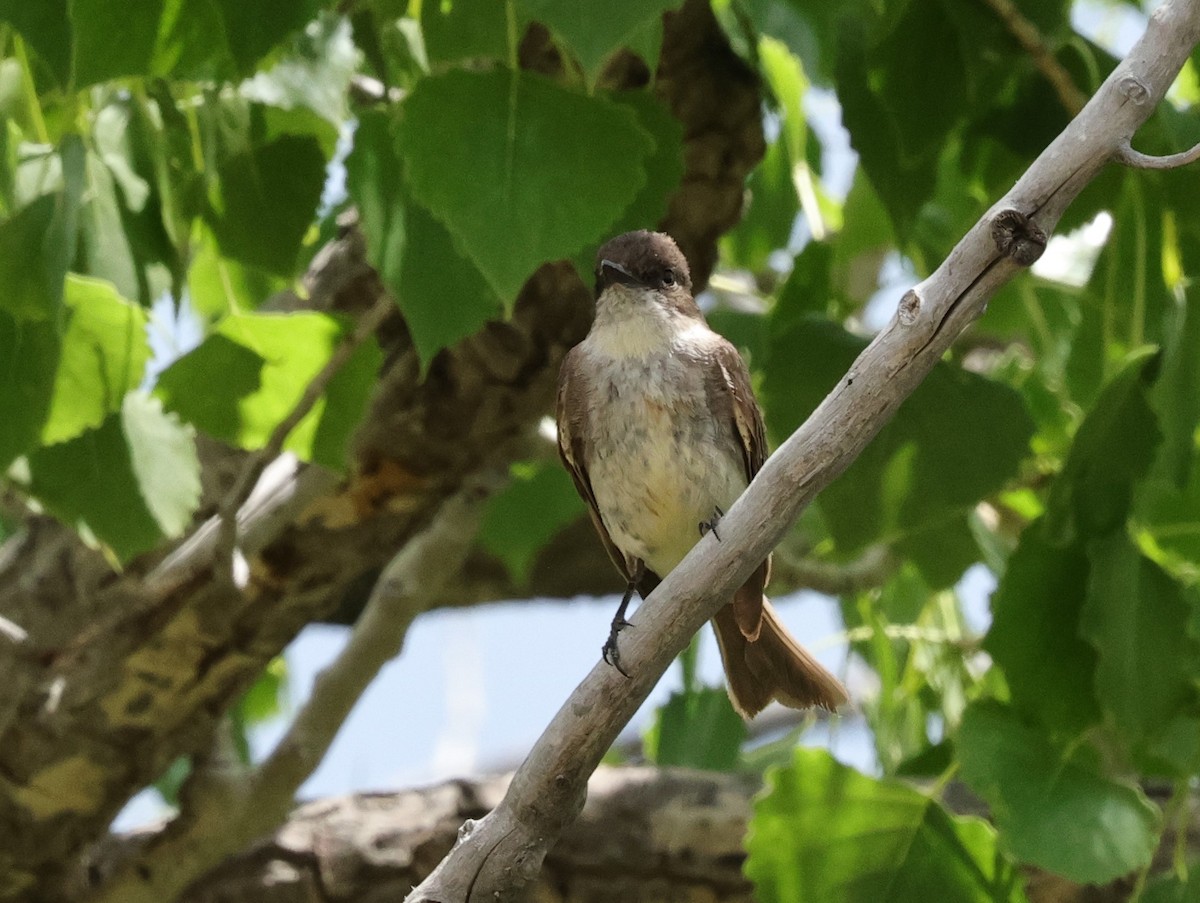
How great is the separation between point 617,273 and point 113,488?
41.6 inches

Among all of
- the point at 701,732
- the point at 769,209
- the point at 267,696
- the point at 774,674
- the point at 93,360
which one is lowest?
the point at 267,696

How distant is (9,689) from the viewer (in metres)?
3.55

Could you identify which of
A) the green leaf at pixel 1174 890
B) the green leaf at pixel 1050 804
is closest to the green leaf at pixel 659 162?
the green leaf at pixel 1050 804

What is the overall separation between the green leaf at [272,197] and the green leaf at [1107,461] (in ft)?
4.74

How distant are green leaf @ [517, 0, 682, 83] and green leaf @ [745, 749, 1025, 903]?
1499mm

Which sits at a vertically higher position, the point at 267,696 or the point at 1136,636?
the point at 1136,636

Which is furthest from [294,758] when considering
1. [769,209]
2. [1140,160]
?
[1140,160]

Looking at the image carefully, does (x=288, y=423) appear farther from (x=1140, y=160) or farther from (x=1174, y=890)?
(x=1174, y=890)

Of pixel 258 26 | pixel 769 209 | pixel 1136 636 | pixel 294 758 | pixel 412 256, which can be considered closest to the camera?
pixel 258 26

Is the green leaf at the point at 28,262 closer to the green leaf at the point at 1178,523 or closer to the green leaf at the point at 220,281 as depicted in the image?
the green leaf at the point at 220,281

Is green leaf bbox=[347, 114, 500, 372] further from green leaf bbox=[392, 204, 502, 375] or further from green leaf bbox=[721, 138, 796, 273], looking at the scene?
green leaf bbox=[721, 138, 796, 273]

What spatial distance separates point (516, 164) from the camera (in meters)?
2.25

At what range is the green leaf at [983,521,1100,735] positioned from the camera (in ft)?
9.36

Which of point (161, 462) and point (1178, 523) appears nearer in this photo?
point (161, 462)
